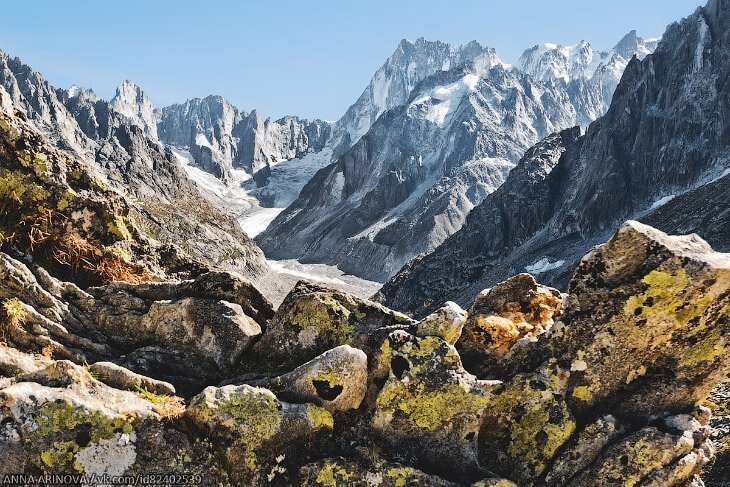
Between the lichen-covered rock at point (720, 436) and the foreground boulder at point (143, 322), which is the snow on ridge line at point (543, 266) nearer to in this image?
the lichen-covered rock at point (720, 436)

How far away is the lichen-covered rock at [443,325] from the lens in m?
9.59

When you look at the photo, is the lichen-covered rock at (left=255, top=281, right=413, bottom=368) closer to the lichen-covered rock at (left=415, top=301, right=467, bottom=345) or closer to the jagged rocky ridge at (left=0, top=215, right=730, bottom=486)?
the jagged rocky ridge at (left=0, top=215, right=730, bottom=486)

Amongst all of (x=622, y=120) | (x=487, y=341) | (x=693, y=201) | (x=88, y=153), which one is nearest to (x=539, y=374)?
(x=487, y=341)

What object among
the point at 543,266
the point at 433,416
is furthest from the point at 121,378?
the point at 543,266

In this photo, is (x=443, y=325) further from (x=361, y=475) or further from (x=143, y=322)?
(x=143, y=322)

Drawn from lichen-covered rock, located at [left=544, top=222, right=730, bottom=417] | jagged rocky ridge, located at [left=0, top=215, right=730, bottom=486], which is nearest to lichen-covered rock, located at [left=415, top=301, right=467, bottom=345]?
jagged rocky ridge, located at [left=0, top=215, right=730, bottom=486]

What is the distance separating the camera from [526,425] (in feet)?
29.8

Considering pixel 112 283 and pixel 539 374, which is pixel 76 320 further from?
pixel 539 374

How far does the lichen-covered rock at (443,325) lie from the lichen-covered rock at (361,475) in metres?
2.37

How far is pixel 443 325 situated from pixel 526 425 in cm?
216

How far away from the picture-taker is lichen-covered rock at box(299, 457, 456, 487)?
7926mm

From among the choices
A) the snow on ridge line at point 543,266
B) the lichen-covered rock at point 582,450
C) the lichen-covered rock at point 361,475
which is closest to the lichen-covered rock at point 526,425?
the lichen-covered rock at point 582,450

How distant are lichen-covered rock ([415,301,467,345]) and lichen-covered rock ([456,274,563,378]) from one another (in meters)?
1.19

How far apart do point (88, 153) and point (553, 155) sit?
514 ft
